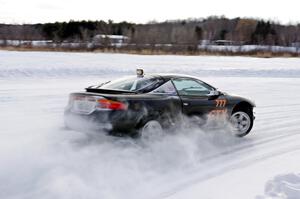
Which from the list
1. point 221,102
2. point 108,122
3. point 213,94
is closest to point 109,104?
point 108,122

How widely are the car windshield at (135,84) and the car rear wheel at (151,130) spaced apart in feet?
1.93

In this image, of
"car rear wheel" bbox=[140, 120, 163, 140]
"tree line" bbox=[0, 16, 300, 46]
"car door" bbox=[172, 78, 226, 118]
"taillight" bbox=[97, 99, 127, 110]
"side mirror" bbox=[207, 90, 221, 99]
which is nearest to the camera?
"taillight" bbox=[97, 99, 127, 110]

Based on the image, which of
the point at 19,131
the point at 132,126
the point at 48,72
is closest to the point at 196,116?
the point at 132,126

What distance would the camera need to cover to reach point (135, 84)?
728 centimetres

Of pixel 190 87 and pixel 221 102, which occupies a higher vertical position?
pixel 190 87

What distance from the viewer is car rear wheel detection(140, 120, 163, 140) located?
275 inches

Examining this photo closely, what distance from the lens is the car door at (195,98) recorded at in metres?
7.49

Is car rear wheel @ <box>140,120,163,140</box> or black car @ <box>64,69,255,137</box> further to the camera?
car rear wheel @ <box>140,120,163,140</box>

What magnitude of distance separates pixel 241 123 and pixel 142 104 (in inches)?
104

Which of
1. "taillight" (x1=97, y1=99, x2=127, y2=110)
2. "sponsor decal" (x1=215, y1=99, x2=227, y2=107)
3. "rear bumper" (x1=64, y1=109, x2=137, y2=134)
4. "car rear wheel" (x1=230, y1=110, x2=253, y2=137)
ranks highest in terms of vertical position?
"taillight" (x1=97, y1=99, x2=127, y2=110)

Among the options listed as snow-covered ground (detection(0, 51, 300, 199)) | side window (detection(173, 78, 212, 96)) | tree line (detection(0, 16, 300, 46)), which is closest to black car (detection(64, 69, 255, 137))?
side window (detection(173, 78, 212, 96))

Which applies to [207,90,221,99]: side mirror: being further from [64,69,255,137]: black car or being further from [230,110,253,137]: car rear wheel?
[230,110,253,137]: car rear wheel

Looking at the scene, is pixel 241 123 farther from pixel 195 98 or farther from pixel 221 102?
pixel 195 98

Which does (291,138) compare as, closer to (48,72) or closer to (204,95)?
(204,95)
